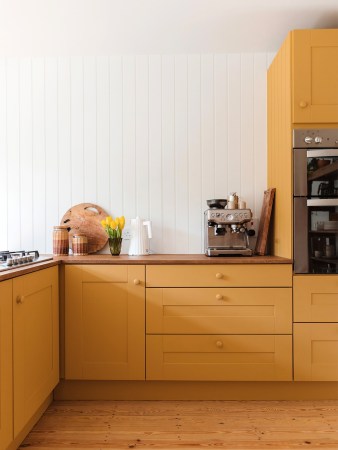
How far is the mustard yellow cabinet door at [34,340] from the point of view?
170 cm

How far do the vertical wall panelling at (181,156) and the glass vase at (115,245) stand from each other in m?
0.43

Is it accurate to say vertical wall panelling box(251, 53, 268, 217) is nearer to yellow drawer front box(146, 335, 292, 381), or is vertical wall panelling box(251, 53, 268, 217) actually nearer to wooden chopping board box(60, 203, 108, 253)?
yellow drawer front box(146, 335, 292, 381)

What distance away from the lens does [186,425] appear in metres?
2.05

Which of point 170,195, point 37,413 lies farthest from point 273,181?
point 37,413

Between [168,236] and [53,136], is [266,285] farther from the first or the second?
[53,136]

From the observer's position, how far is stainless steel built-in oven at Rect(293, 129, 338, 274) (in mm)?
2250

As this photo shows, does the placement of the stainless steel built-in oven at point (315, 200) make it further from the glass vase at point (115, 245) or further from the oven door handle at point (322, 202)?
the glass vase at point (115, 245)

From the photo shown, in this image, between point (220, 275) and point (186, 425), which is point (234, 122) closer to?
point (220, 275)

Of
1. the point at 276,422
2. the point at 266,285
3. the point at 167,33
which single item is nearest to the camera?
the point at 276,422

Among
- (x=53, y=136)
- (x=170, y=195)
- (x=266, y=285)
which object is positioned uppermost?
(x=53, y=136)

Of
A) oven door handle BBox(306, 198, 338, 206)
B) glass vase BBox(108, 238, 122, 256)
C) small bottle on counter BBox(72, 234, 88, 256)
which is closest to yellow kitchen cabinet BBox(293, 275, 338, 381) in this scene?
oven door handle BBox(306, 198, 338, 206)

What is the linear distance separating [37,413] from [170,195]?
1608 mm

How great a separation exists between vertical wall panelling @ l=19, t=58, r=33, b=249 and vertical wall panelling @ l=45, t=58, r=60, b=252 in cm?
7

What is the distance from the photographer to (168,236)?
285 cm
